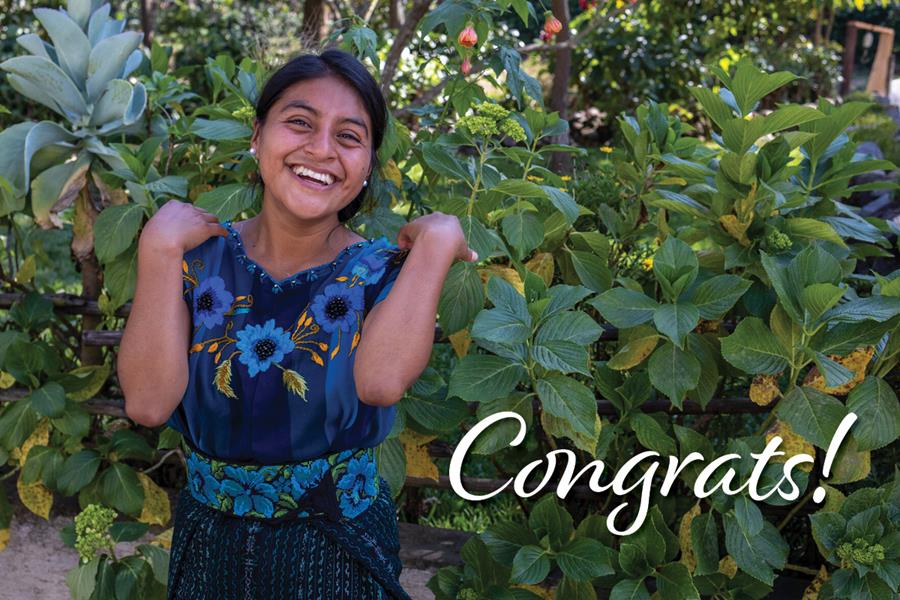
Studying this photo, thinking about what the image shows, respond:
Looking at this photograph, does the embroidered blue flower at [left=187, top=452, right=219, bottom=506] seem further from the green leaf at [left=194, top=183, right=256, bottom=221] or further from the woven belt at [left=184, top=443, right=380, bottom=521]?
the green leaf at [left=194, top=183, right=256, bottom=221]

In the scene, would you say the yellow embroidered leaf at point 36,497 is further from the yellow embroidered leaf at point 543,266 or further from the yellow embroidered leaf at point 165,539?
the yellow embroidered leaf at point 543,266

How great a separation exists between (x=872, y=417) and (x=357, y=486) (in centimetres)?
99

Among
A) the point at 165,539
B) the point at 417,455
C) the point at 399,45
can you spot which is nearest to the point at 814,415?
the point at 417,455

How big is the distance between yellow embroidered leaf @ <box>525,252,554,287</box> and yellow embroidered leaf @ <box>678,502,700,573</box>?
0.56 metres

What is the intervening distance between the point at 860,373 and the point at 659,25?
9.92 m

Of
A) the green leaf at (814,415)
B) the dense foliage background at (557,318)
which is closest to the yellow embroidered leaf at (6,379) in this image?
the dense foliage background at (557,318)

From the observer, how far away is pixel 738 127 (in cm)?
216

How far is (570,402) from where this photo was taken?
203 centimetres

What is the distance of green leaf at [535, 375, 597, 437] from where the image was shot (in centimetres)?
202

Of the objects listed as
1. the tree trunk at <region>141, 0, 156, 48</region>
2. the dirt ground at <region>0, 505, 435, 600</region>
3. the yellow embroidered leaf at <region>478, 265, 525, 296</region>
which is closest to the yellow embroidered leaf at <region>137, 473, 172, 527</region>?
the dirt ground at <region>0, 505, 435, 600</region>

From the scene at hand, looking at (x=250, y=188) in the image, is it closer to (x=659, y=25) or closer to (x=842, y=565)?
(x=842, y=565)

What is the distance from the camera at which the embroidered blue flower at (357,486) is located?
1.77 m

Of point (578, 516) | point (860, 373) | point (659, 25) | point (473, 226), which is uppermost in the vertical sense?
point (473, 226)

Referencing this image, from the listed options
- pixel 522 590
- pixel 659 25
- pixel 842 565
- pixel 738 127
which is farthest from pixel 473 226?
pixel 659 25
